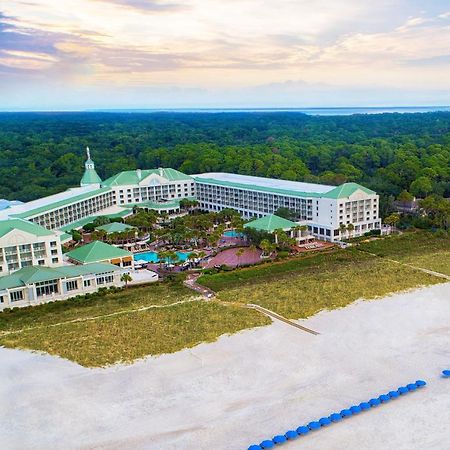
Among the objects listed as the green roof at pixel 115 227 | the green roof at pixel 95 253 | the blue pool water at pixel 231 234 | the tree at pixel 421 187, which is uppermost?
the tree at pixel 421 187

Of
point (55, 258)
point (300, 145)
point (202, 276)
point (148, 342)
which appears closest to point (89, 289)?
point (55, 258)

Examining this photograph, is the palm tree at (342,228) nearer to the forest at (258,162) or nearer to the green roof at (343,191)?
the green roof at (343,191)

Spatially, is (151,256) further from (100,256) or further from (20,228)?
(20,228)

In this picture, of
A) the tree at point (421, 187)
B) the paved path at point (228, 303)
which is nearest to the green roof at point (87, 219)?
the paved path at point (228, 303)

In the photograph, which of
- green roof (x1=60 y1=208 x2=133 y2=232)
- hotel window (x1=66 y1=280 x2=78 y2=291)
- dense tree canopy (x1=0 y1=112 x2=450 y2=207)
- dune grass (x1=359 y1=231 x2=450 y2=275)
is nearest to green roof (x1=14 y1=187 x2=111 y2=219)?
green roof (x1=60 y1=208 x2=133 y2=232)

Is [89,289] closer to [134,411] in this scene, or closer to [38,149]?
[134,411]

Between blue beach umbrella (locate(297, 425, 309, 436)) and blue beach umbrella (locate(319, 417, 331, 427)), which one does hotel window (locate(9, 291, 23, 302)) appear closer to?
blue beach umbrella (locate(297, 425, 309, 436))
